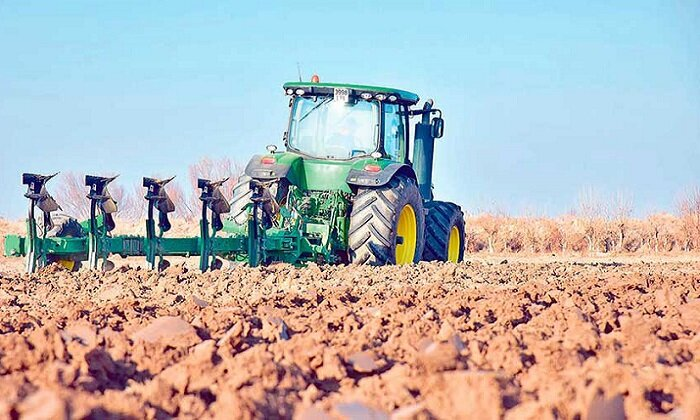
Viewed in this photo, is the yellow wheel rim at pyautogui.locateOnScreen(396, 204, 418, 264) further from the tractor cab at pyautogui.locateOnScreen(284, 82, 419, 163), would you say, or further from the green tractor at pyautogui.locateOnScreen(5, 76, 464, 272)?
the tractor cab at pyautogui.locateOnScreen(284, 82, 419, 163)

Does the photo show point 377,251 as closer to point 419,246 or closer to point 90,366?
point 419,246

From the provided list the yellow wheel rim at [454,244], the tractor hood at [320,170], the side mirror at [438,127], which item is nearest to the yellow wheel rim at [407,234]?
the tractor hood at [320,170]

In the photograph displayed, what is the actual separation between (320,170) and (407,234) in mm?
1233

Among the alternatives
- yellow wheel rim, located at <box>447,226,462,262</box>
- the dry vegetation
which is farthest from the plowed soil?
the dry vegetation

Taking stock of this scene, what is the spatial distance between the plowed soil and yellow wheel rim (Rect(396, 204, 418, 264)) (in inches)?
182

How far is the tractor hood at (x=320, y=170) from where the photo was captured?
1116 cm

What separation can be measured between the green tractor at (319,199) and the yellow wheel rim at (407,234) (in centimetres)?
1

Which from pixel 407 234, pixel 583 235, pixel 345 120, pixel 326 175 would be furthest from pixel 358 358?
pixel 583 235

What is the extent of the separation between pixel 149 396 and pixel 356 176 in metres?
7.83

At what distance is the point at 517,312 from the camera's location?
5.91 meters

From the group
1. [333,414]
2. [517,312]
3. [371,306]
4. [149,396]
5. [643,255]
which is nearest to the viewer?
[333,414]

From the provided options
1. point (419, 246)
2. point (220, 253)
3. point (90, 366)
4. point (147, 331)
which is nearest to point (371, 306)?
point (147, 331)

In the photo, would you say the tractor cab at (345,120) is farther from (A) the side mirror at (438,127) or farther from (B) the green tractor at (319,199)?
(A) the side mirror at (438,127)

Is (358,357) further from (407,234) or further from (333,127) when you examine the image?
(407,234)
